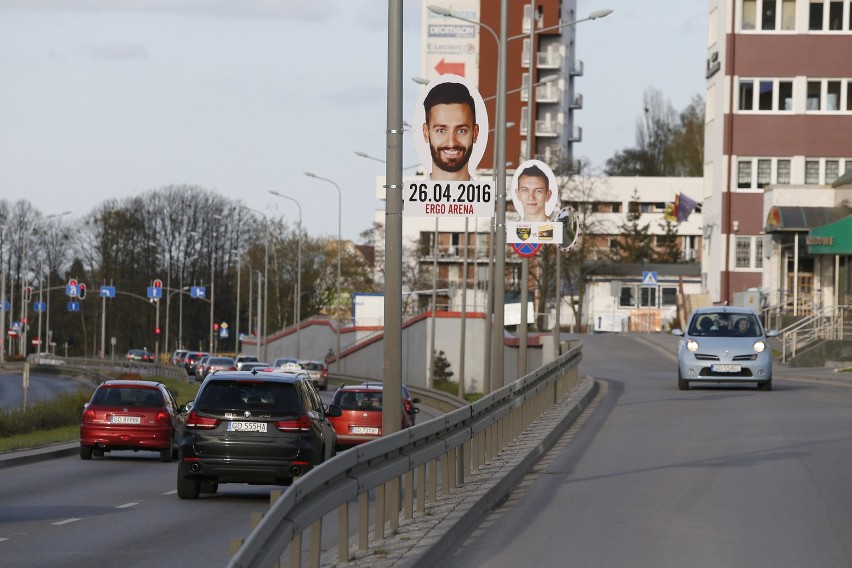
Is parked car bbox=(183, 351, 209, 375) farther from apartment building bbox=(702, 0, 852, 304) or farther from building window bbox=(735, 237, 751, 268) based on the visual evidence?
apartment building bbox=(702, 0, 852, 304)

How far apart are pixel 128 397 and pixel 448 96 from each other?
13.2 metres

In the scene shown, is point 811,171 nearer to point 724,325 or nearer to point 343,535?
point 724,325

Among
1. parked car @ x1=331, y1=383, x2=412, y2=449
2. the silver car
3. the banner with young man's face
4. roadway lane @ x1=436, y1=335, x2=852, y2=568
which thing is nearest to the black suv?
roadway lane @ x1=436, y1=335, x2=852, y2=568

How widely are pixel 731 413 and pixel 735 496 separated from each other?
Answer: 13.0m

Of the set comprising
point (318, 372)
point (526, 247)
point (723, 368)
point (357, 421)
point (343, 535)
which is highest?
point (526, 247)

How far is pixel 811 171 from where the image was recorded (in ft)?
261

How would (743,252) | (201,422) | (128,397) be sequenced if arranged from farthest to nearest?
1. (743,252)
2. (128,397)
3. (201,422)

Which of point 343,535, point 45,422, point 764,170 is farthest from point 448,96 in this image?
point 764,170

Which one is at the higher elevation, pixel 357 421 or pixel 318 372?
pixel 357 421

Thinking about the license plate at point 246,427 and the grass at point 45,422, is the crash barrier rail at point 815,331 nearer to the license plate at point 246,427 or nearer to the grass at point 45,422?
the grass at point 45,422

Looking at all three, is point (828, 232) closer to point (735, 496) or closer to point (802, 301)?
point (802, 301)

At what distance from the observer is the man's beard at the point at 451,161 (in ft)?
50.6

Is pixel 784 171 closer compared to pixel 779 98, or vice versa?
pixel 779 98

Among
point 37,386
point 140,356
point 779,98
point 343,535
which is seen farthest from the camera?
point 140,356
